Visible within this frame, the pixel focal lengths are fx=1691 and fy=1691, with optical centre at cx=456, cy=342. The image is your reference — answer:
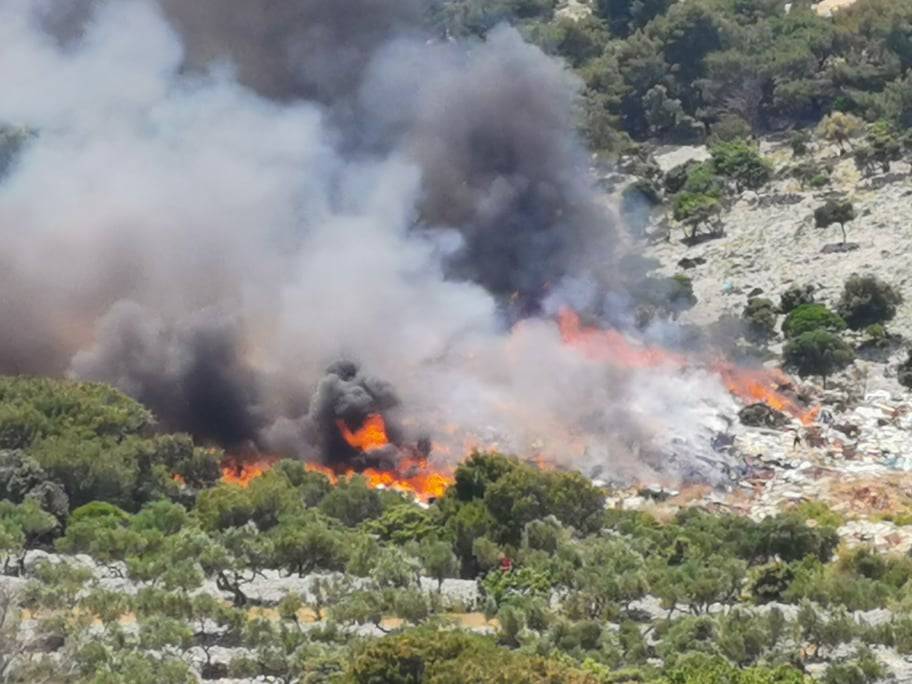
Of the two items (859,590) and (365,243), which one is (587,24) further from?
(859,590)

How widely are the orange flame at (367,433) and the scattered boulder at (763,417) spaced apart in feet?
Result: 43.5

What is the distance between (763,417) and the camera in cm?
6244

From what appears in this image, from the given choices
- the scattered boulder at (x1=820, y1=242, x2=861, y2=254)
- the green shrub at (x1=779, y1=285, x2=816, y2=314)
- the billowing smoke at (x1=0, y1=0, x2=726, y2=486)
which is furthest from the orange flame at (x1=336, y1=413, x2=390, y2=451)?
the scattered boulder at (x1=820, y1=242, x2=861, y2=254)

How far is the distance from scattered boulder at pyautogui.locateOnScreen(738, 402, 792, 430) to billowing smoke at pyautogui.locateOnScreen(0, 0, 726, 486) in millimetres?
2021

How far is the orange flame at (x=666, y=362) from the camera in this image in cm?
6494

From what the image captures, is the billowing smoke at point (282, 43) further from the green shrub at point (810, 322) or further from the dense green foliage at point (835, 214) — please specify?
the green shrub at point (810, 322)

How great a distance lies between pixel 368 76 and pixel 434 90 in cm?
404

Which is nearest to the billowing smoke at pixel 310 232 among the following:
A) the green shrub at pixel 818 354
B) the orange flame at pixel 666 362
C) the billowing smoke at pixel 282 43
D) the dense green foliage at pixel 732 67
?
the billowing smoke at pixel 282 43

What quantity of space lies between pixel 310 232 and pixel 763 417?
2279 centimetres

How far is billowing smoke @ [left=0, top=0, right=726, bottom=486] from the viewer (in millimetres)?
63594

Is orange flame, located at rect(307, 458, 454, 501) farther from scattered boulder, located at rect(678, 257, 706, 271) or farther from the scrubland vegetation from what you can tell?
scattered boulder, located at rect(678, 257, 706, 271)

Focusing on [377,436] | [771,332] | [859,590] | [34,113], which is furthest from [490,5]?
[859,590]

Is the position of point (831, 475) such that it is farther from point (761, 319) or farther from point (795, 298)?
point (795, 298)

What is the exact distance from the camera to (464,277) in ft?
242
